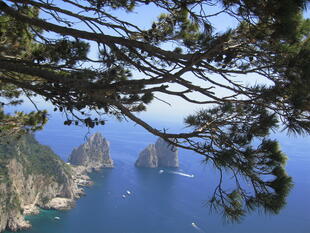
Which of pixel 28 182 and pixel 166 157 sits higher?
pixel 166 157

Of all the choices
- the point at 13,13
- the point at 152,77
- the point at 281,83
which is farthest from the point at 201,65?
the point at 13,13

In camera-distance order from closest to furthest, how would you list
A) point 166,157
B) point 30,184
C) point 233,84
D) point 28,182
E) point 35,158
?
1. point 233,84
2. point 28,182
3. point 30,184
4. point 35,158
5. point 166,157

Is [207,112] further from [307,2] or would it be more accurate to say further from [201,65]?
[307,2]

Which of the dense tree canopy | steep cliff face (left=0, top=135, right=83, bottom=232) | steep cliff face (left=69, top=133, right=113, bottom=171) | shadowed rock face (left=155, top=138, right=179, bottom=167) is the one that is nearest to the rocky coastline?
steep cliff face (left=0, top=135, right=83, bottom=232)

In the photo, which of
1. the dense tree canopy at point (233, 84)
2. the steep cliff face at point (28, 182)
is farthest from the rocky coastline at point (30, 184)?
the dense tree canopy at point (233, 84)

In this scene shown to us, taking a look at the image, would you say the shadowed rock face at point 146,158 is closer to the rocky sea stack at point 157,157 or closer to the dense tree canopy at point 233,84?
the rocky sea stack at point 157,157

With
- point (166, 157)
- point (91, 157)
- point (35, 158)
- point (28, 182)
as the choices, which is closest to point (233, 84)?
point (28, 182)

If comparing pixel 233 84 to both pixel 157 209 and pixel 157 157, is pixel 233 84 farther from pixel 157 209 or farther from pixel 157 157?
pixel 157 157

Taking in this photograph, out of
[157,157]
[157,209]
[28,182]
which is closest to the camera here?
[157,209]
